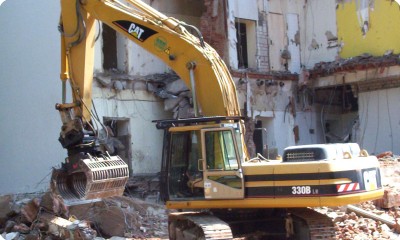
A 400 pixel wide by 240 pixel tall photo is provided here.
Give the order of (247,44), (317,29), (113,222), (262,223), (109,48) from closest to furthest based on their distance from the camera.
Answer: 1. (262,223)
2. (113,222)
3. (109,48)
4. (247,44)
5. (317,29)

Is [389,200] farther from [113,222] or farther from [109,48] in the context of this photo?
[109,48]

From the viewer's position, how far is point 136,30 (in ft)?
33.4

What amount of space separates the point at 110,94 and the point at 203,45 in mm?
7400

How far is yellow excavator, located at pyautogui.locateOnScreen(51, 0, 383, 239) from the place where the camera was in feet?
27.9

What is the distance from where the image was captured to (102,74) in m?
16.6

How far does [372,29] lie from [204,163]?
1299cm

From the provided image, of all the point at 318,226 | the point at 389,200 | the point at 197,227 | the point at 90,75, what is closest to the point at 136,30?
the point at 90,75

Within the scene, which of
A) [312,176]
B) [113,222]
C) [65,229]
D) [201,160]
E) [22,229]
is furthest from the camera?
[113,222]

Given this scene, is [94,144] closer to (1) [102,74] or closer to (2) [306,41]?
(1) [102,74]

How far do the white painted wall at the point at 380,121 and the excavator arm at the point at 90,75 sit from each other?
1174cm

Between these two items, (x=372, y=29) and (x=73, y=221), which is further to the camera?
(x=372, y=29)

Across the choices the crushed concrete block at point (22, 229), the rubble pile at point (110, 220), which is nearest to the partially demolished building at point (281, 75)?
the rubble pile at point (110, 220)

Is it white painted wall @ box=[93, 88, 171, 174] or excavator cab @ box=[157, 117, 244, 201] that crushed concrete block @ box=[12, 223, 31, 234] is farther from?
white painted wall @ box=[93, 88, 171, 174]

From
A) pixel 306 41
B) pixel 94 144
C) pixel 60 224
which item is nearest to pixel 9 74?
pixel 60 224
